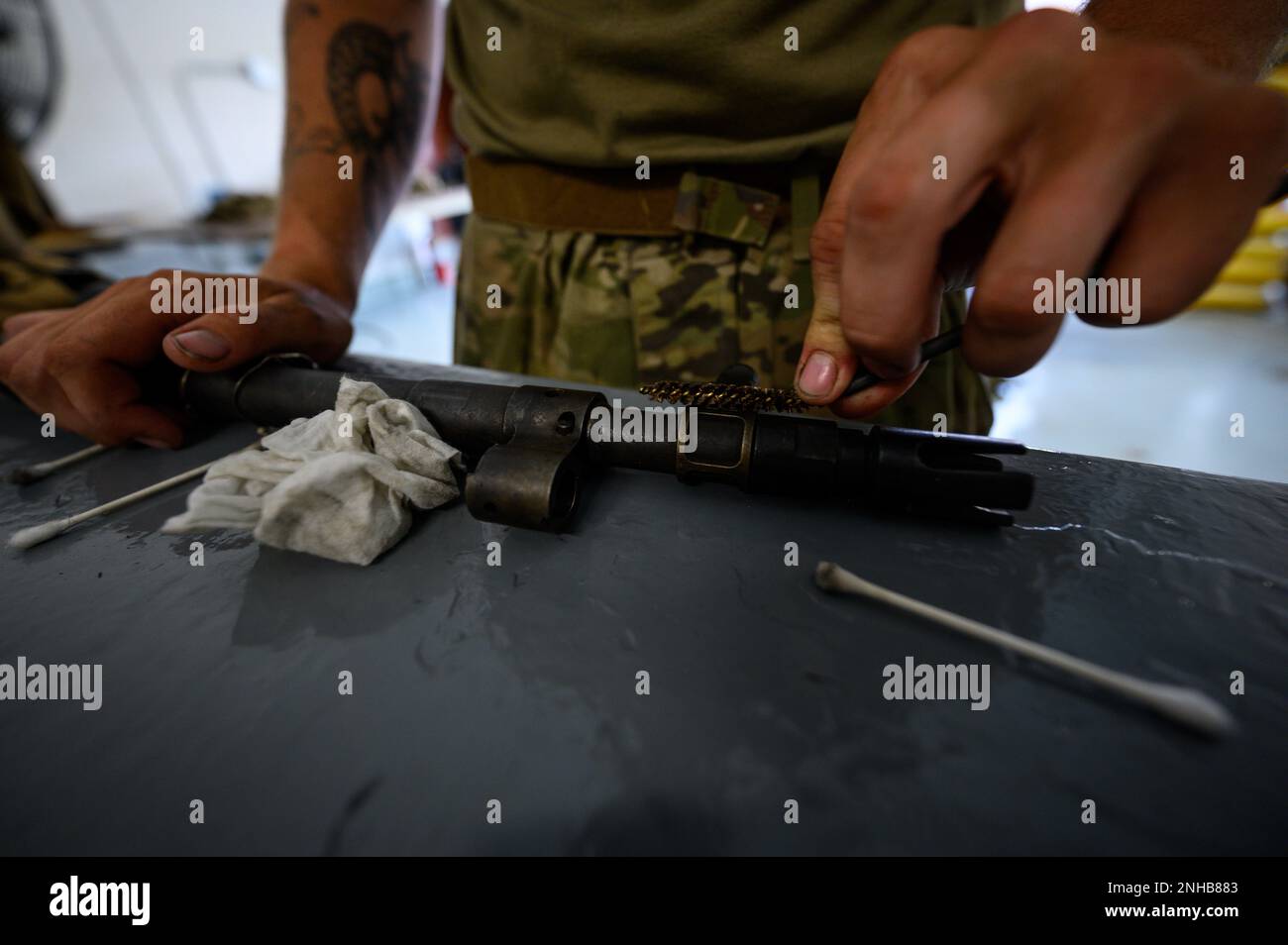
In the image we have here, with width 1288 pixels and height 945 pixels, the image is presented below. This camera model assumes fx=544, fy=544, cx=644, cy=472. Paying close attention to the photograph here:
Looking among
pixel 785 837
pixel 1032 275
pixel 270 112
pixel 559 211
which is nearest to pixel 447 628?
pixel 785 837

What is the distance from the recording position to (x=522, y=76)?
0.97 m

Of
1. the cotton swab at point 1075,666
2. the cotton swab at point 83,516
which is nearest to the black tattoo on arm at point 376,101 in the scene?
the cotton swab at point 83,516

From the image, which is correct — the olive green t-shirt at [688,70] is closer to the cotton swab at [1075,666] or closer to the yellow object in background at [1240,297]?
the cotton swab at [1075,666]

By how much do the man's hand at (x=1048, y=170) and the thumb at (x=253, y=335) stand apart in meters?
0.83

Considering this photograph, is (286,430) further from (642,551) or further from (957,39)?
(957,39)

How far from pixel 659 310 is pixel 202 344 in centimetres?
71

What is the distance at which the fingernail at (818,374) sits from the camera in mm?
583

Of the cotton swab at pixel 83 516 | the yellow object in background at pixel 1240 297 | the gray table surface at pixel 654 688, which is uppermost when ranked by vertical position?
the yellow object in background at pixel 1240 297

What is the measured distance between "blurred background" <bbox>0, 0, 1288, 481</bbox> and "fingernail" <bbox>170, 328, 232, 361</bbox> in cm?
196

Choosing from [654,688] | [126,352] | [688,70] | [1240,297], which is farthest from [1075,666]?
[1240,297]

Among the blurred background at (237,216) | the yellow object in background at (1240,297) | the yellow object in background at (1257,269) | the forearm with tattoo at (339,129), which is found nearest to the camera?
the forearm with tattoo at (339,129)

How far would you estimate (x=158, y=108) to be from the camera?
3.78 m

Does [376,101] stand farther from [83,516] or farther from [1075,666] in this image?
[1075,666]

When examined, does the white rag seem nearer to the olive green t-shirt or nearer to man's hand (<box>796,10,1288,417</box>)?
man's hand (<box>796,10,1288,417</box>)
